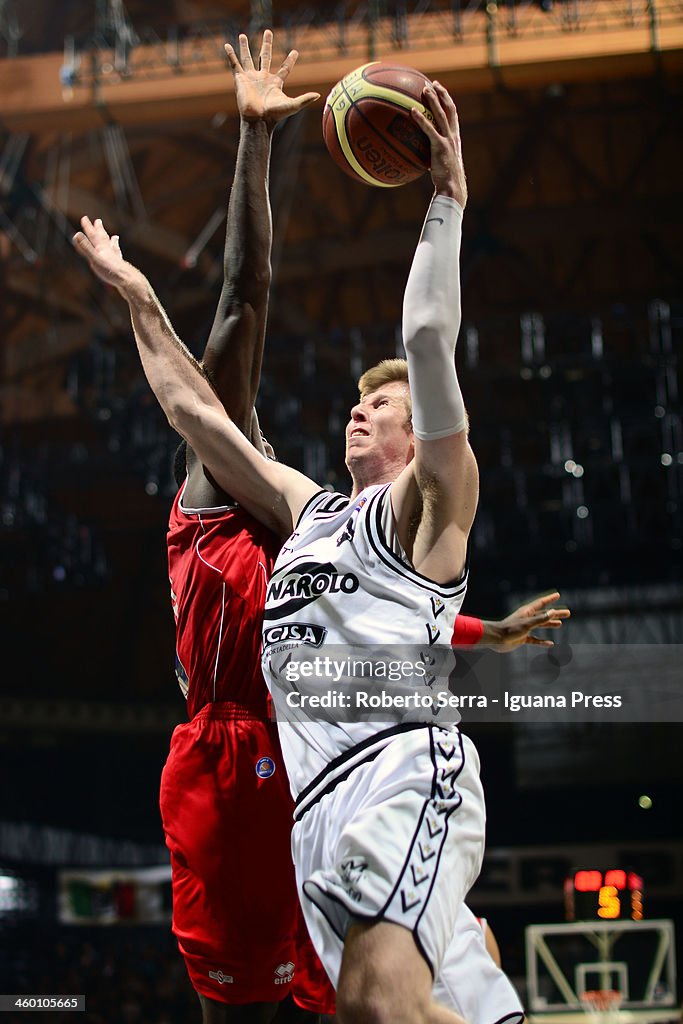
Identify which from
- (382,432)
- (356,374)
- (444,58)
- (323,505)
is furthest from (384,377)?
(356,374)

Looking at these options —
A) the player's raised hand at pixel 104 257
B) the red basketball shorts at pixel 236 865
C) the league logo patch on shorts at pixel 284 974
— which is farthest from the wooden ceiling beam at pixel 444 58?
the league logo patch on shorts at pixel 284 974

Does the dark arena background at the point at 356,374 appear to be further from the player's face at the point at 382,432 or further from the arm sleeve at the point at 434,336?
the arm sleeve at the point at 434,336

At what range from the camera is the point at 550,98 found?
10.7 metres

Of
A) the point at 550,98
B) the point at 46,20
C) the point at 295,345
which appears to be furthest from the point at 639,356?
the point at 46,20

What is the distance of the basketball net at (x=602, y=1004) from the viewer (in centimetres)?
1093

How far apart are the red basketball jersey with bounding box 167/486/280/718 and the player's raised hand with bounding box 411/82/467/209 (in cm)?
111

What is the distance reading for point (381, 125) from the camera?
311 cm

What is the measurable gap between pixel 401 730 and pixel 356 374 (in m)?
9.41

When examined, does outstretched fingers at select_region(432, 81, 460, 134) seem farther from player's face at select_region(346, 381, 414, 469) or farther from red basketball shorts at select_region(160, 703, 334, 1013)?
red basketball shorts at select_region(160, 703, 334, 1013)

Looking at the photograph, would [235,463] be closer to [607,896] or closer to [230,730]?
[230,730]

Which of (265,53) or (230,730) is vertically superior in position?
(265,53)

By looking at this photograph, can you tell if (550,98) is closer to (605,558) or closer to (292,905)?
(605,558)

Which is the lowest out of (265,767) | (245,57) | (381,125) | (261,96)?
(265,767)

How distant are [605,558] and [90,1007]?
28.4 feet
